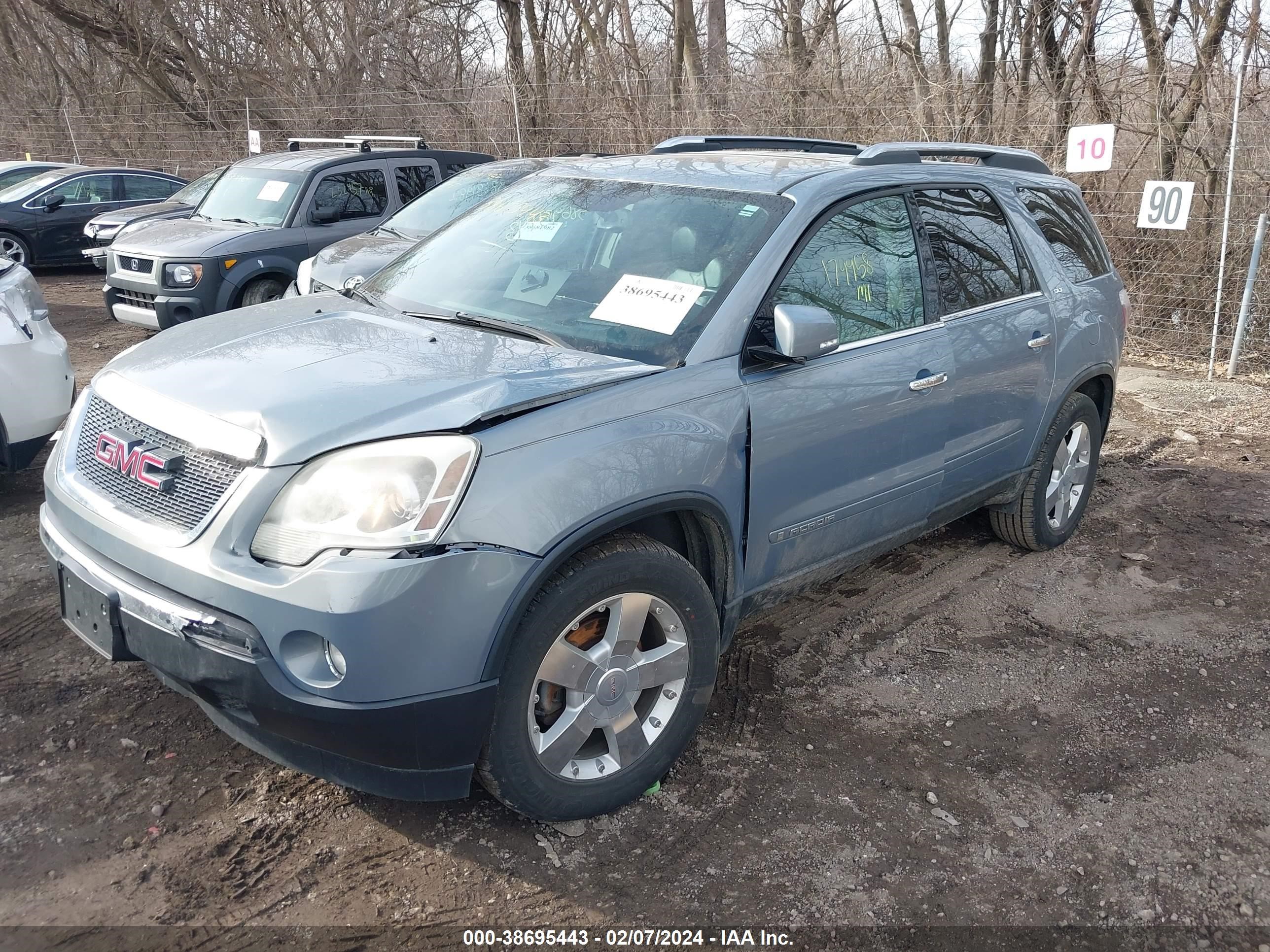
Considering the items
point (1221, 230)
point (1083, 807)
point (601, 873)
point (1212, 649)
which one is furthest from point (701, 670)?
point (1221, 230)

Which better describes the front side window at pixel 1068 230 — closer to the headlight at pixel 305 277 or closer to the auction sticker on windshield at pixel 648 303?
the auction sticker on windshield at pixel 648 303

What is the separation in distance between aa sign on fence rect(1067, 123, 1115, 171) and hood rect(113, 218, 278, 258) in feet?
22.9

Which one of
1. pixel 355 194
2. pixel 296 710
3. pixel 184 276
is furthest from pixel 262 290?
pixel 296 710

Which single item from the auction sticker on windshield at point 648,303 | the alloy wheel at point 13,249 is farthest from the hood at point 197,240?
the auction sticker on windshield at point 648,303

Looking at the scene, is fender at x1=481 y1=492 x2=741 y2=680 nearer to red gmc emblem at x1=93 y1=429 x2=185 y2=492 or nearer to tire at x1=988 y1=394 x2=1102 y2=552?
red gmc emblem at x1=93 y1=429 x2=185 y2=492

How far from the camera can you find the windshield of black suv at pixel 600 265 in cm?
335

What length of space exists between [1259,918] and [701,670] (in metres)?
1.63

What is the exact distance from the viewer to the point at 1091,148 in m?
9.13

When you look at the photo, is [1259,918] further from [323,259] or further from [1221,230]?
[1221,230]

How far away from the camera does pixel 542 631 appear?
8.93ft

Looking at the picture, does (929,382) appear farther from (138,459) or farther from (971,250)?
(138,459)

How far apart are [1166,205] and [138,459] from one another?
8.57 meters

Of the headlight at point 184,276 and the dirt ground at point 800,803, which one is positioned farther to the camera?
the headlight at point 184,276

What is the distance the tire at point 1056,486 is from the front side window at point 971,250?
753 millimetres
